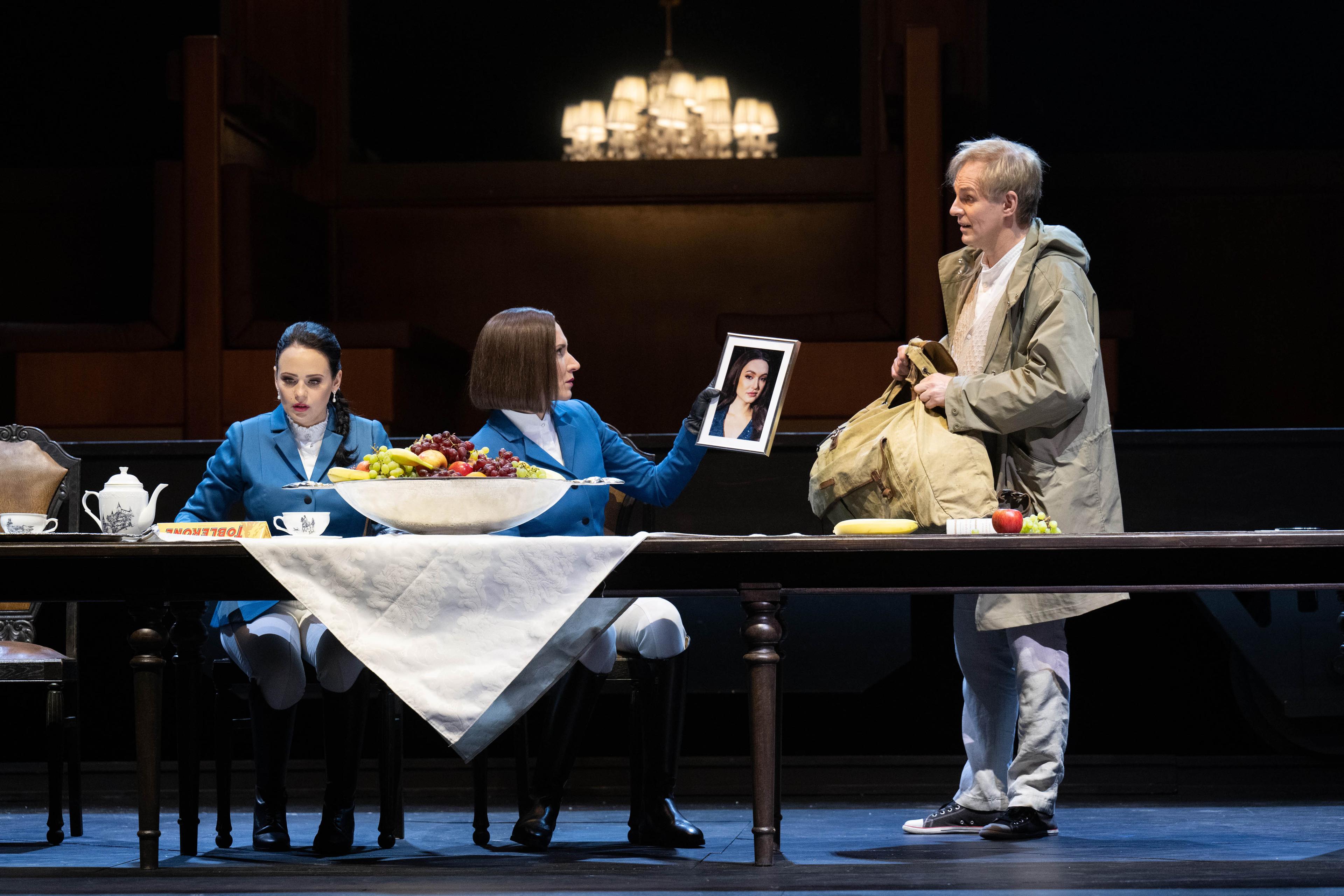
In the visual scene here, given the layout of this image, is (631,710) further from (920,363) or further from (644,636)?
(920,363)

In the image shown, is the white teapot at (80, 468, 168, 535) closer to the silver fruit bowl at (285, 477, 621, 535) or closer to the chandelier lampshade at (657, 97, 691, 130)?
the silver fruit bowl at (285, 477, 621, 535)

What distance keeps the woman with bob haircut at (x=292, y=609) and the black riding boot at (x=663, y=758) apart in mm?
504

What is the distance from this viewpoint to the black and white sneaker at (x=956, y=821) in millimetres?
2850

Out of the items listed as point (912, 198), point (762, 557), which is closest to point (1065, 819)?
point (762, 557)

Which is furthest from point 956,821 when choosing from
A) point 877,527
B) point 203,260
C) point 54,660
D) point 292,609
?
point 203,260

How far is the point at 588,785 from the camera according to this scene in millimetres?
3977

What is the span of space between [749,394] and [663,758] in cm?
68

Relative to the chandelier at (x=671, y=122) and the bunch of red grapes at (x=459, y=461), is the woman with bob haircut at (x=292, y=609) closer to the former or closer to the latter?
the bunch of red grapes at (x=459, y=461)

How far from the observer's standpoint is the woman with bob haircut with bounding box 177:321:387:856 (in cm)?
267

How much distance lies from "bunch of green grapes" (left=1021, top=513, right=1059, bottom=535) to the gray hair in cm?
64

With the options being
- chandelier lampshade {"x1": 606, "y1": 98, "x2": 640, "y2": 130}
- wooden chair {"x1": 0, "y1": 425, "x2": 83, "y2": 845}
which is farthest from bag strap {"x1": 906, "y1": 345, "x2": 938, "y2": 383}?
chandelier lampshade {"x1": 606, "y1": 98, "x2": 640, "y2": 130}

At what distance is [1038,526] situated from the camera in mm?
2391

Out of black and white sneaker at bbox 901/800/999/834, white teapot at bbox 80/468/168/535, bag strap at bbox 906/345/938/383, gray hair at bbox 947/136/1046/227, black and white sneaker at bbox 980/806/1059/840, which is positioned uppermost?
gray hair at bbox 947/136/1046/227

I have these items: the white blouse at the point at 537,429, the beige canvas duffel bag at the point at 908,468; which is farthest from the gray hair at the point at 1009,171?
the white blouse at the point at 537,429
